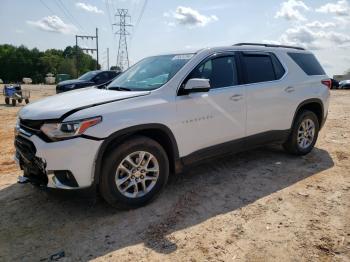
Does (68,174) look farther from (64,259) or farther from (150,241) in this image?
(150,241)

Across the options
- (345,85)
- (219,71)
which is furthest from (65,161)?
(345,85)

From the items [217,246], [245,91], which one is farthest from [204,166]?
[217,246]

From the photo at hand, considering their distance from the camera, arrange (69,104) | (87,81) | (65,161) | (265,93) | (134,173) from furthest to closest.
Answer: (87,81), (265,93), (134,173), (69,104), (65,161)

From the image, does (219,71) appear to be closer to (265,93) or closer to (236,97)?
(236,97)

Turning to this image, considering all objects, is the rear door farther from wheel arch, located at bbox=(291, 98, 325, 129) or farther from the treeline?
the treeline

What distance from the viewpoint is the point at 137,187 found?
3965 millimetres

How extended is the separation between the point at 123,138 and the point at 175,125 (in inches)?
25.8

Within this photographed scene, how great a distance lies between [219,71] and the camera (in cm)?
464

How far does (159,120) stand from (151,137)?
0.28 metres

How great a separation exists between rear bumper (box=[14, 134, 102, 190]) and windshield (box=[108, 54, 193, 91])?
1135 millimetres

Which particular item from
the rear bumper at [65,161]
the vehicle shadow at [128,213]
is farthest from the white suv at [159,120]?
the vehicle shadow at [128,213]

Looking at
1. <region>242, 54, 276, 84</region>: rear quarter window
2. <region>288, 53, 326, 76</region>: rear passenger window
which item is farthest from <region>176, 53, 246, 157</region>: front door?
<region>288, 53, 326, 76</region>: rear passenger window

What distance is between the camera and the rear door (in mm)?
4922

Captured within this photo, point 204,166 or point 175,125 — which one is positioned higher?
point 175,125
